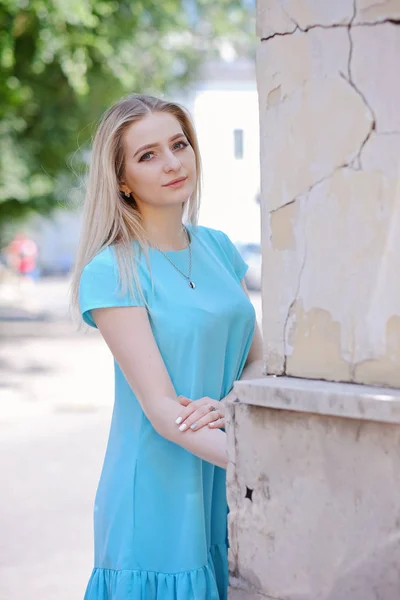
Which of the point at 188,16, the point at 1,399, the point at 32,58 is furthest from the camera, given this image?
the point at 188,16

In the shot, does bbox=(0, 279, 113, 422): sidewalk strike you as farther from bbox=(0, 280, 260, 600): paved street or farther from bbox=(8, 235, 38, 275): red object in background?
bbox=(8, 235, 38, 275): red object in background

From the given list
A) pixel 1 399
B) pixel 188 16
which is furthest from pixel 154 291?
pixel 188 16

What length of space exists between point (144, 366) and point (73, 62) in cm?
1084

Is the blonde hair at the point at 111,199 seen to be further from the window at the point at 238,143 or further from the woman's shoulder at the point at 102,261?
the window at the point at 238,143

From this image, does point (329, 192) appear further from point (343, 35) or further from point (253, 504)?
point (253, 504)

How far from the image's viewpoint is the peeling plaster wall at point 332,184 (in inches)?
55.5

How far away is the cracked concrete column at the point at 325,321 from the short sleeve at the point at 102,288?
504 millimetres

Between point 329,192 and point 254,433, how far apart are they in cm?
40

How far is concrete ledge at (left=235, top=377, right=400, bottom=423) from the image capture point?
4.43 feet

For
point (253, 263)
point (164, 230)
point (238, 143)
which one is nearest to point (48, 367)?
point (164, 230)

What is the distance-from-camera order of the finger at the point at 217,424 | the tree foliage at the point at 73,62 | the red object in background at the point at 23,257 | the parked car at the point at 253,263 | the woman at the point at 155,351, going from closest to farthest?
the finger at the point at 217,424
the woman at the point at 155,351
the tree foliage at the point at 73,62
the red object in background at the point at 23,257
the parked car at the point at 253,263

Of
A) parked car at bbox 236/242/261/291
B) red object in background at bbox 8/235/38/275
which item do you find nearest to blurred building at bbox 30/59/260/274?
parked car at bbox 236/242/261/291

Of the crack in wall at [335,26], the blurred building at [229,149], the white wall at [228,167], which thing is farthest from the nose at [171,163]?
the white wall at [228,167]

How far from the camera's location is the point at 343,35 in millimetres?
1437
